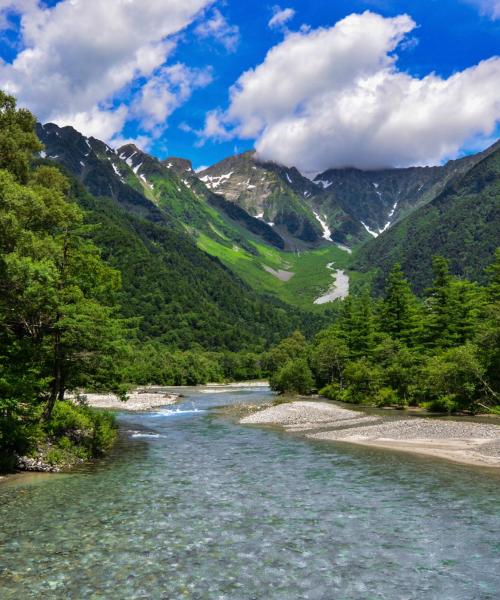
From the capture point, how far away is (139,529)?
773 inches

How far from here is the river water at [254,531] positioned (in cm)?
1468

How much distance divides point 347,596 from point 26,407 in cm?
2314

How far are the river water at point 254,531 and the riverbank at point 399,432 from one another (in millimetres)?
3648

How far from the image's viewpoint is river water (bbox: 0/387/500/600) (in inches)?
578

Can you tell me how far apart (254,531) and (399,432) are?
98.8 ft

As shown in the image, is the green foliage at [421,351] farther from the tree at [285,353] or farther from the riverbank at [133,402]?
the tree at [285,353]

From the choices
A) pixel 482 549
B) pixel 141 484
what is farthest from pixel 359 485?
pixel 141 484

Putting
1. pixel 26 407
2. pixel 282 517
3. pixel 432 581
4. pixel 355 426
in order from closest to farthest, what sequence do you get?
pixel 432 581 < pixel 282 517 < pixel 26 407 < pixel 355 426

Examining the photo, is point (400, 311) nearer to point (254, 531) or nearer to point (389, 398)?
point (389, 398)

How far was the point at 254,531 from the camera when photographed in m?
19.5

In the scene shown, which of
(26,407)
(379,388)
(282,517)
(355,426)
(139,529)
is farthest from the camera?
(379,388)

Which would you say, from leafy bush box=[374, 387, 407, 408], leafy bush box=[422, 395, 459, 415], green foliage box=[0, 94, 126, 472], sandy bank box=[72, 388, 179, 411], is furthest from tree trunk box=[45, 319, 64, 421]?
leafy bush box=[374, 387, 407, 408]

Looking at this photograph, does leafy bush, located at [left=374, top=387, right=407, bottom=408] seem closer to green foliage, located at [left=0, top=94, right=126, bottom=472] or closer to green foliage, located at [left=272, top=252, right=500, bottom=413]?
green foliage, located at [left=272, top=252, right=500, bottom=413]

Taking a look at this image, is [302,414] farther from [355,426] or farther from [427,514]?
[427,514]
